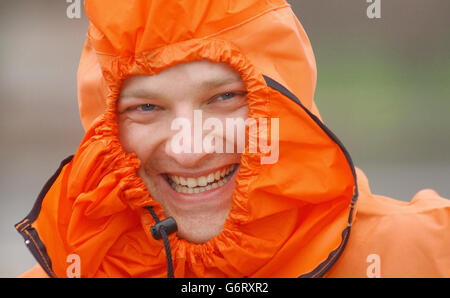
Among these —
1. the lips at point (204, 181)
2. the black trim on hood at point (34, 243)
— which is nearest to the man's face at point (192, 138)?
the lips at point (204, 181)

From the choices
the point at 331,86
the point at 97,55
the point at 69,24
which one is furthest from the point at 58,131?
the point at 97,55

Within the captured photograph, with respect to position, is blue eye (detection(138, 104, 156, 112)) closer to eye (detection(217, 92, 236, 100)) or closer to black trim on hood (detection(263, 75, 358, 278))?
eye (detection(217, 92, 236, 100))

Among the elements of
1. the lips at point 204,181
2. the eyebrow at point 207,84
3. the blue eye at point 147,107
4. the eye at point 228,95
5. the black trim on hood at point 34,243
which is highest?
the eyebrow at point 207,84

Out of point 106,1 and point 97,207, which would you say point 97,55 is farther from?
point 97,207

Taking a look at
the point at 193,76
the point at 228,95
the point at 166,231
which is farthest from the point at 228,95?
the point at 166,231

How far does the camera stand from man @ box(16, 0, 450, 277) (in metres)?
1.26

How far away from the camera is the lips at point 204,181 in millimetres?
1373

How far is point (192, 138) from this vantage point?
4.19 feet

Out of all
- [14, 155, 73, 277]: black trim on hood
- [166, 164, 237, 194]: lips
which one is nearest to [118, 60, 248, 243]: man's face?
[166, 164, 237, 194]: lips

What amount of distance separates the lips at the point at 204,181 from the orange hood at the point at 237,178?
8 centimetres

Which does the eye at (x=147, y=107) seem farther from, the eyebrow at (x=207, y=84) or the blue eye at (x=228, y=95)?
the blue eye at (x=228, y=95)

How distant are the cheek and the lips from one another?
0.11 m
